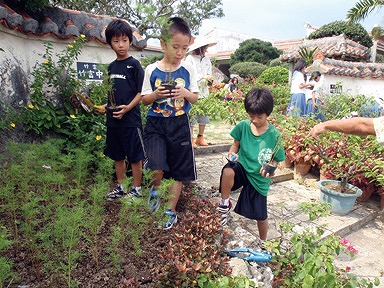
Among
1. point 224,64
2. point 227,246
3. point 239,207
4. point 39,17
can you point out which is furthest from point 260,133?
point 224,64

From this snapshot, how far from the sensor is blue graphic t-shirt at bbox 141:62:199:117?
8.41 ft

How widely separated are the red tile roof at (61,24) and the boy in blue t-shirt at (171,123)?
6.06ft

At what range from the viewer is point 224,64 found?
2522 cm

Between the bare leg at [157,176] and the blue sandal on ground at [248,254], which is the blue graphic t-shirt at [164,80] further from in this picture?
the blue sandal on ground at [248,254]

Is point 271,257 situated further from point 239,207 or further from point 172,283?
point 172,283

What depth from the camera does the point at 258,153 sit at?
2.65m

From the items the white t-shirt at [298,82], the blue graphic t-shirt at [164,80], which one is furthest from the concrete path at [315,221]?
the white t-shirt at [298,82]

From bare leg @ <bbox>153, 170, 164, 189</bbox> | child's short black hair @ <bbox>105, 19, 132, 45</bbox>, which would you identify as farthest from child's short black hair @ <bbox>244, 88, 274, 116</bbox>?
child's short black hair @ <bbox>105, 19, 132, 45</bbox>

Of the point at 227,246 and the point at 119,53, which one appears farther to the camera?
the point at 119,53

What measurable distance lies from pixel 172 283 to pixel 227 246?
28.0 inches

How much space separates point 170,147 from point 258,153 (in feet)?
2.57

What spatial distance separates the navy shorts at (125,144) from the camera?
2871 mm

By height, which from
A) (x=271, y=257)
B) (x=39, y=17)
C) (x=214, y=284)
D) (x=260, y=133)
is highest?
(x=39, y=17)

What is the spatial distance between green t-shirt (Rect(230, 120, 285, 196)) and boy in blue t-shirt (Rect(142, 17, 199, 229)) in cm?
51
